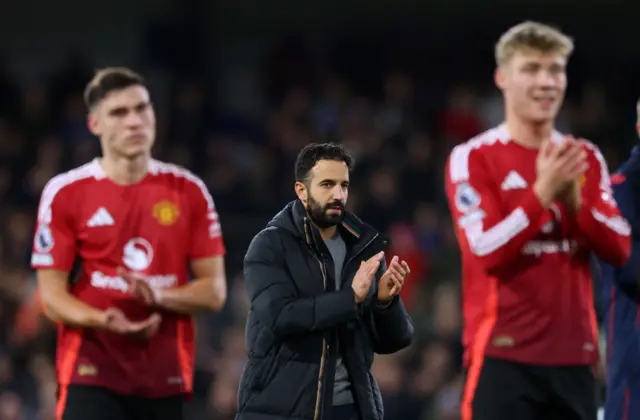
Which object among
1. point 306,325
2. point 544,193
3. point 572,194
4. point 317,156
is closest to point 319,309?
point 306,325

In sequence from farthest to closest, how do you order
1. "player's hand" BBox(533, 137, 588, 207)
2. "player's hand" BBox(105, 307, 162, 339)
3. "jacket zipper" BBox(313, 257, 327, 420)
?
"player's hand" BBox(105, 307, 162, 339), "player's hand" BBox(533, 137, 588, 207), "jacket zipper" BBox(313, 257, 327, 420)

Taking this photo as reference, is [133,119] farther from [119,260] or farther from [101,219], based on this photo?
[119,260]

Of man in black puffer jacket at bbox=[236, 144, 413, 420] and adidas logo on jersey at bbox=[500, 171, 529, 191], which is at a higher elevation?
adidas logo on jersey at bbox=[500, 171, 529, 191]

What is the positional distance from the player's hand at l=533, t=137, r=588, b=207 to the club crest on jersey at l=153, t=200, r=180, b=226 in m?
1.62

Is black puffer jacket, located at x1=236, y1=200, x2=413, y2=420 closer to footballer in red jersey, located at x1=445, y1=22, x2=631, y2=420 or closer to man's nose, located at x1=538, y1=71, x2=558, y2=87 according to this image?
footballer in red jersey, located at x1=445, y1=22, x2=631, y2=420

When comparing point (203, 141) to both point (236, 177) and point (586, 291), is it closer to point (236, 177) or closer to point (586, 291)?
point (236, 177)

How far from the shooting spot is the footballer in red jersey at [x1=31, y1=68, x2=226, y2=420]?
537 centimetres

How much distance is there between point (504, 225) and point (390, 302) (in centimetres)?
98

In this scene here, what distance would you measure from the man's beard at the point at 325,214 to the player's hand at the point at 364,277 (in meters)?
0.19

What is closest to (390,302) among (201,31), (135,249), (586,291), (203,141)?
(586,291)

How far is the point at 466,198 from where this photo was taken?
5137 mm

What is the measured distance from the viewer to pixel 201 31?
44.2 feet

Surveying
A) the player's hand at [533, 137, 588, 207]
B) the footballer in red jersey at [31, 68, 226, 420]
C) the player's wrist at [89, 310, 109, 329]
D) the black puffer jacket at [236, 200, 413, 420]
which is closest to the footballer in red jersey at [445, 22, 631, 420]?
the player's hand at [533, 137, 588, 207]

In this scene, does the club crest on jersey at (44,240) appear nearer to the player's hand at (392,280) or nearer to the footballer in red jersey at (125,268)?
the footballer in red jersey at (125,268)
